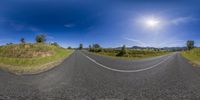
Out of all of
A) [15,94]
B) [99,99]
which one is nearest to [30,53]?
[15,94]

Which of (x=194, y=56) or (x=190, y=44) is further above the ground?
(x=190, y=44)

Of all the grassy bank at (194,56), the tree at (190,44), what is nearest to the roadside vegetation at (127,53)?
the grassy bank at (194,56)

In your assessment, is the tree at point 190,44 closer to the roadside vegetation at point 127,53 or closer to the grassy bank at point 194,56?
the roadside vegetation at point 127,53

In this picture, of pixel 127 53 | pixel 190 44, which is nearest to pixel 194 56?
pixel 127 53

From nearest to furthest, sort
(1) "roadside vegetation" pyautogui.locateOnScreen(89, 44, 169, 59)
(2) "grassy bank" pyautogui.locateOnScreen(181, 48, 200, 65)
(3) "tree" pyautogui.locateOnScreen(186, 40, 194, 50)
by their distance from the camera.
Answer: (2) "grassy bank" pyautogui.locateOnScreen(181, 48, 200, 65), (1) "roadside vegetation" pyautogui.locateOnScreen(89, 44, 169, 59), (3) "tree" pyautogui.locateOnScreen(186, 40, 194, 50)

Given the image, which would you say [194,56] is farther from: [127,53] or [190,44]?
[190,44]

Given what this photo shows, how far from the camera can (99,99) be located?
15.6ft

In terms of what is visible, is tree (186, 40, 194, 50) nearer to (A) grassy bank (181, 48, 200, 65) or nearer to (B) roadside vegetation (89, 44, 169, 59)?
(B) roadside vegetation (89, 44, 169, 59)

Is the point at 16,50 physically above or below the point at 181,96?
above

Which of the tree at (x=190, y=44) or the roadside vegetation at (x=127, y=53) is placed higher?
the tree at (x=190, y=44)

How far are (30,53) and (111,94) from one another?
22073 mm

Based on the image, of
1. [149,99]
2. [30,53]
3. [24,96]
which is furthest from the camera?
[30,53]

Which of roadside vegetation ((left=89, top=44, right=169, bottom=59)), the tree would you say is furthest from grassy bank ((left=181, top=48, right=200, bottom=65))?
the tree

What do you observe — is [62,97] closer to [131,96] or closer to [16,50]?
[131,96]
